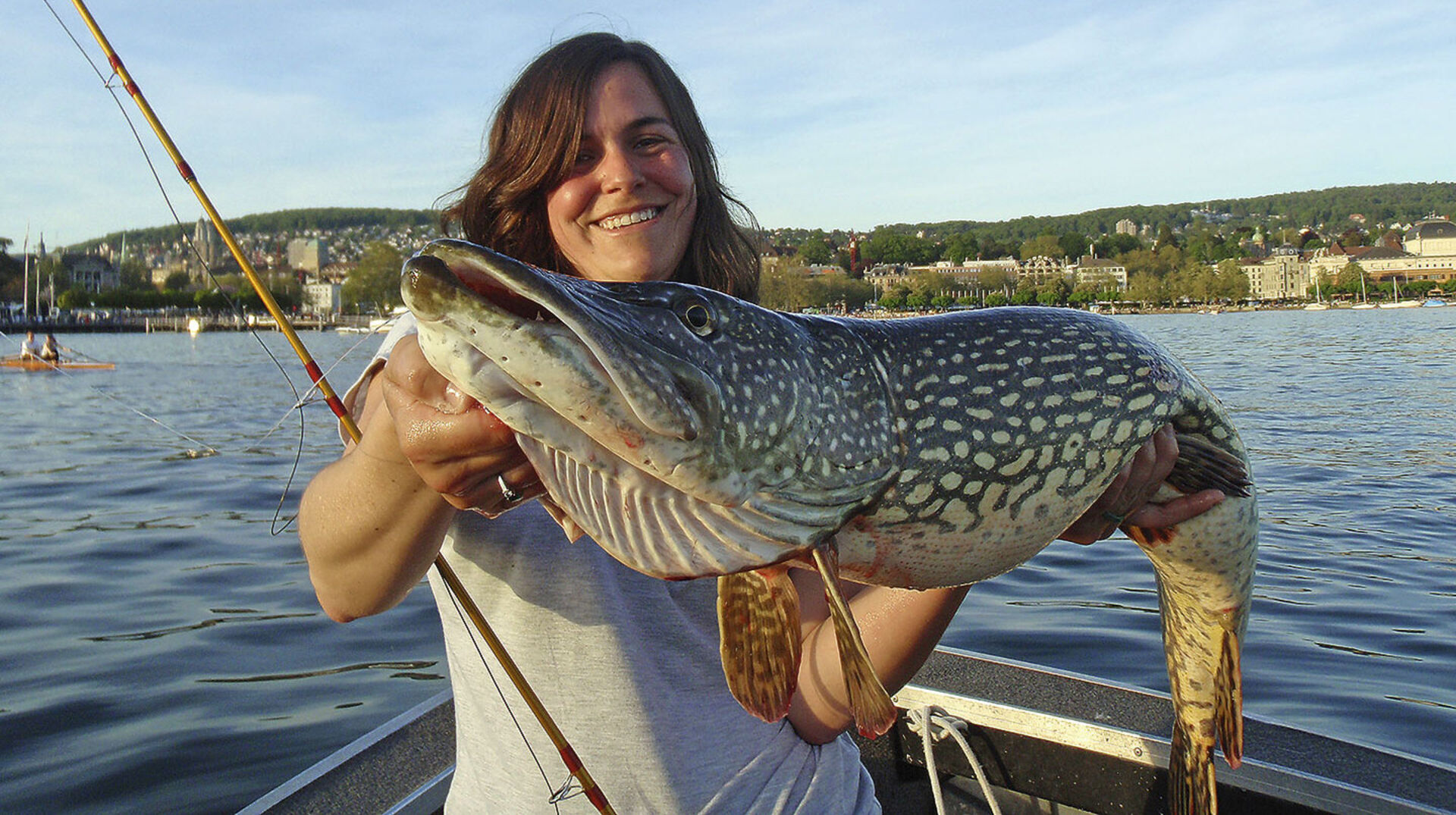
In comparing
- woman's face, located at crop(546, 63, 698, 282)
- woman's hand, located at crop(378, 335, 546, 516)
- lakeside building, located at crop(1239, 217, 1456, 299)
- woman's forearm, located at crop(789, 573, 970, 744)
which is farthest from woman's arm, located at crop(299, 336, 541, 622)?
lakeside building, located at crop(1239, 217, 1456, 299)

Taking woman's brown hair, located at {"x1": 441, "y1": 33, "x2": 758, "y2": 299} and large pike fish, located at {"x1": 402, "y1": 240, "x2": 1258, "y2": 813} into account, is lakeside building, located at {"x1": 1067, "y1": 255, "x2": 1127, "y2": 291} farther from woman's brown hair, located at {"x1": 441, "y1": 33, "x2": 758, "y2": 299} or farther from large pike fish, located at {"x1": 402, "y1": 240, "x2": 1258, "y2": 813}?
large pike fish, located at {"x1": 402, "y1": 240, "x2": 1258, "y2": 813}

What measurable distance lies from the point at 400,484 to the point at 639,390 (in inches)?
18.8

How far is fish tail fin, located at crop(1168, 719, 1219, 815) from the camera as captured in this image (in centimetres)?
243

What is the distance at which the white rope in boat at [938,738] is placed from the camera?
291 centimetres

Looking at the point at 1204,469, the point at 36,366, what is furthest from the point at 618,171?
the point at 36,366

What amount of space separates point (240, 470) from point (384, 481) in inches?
499

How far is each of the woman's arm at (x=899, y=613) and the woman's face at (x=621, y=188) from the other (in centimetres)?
85

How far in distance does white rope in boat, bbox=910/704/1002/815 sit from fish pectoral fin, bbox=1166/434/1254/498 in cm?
126

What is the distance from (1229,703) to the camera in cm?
248

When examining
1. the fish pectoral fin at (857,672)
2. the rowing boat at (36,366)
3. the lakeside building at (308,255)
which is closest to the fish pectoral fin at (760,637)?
the fish pectoral fin at (857,672)

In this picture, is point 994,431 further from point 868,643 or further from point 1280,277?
point 1280,277

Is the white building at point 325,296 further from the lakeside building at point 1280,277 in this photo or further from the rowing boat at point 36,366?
the lakeside building at point 1280,277

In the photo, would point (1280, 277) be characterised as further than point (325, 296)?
Yes

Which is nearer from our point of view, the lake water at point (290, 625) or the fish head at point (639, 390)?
the fish head at point (639, 390)
